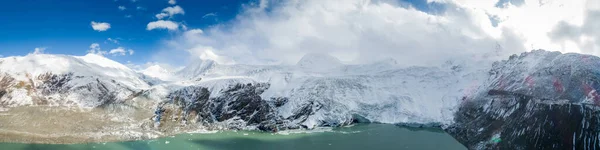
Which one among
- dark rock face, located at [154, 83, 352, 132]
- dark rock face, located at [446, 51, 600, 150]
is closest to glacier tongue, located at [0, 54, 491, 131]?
dark rock face, located at [154, 83, 352, 132]

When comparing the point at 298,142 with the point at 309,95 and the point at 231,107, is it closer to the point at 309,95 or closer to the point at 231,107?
the point at 231,107

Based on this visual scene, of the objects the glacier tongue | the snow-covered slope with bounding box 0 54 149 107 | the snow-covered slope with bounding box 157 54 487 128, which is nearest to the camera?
the snow-covered slope with bounding box 157 54 487 128

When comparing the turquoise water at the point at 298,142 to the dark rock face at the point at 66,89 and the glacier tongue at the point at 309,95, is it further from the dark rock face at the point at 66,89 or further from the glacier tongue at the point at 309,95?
the dark rock face at the point at 66,89

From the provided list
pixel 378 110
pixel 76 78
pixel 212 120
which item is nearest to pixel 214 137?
pixel 212 120

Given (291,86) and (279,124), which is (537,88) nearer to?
(279,124)

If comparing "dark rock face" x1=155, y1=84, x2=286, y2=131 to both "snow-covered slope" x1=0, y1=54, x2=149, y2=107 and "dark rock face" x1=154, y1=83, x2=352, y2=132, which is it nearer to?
"dark rock face" x1=154, y1=83, x2=352, y2=132
